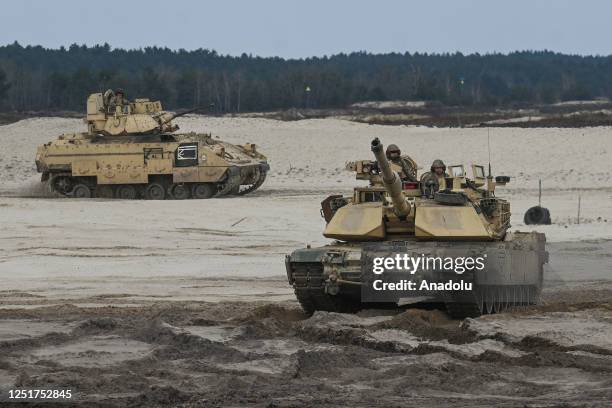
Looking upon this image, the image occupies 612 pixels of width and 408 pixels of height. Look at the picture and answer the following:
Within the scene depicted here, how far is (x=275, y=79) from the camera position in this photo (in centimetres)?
11038

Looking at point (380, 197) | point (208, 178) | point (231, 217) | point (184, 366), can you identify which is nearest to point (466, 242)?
point (380, 197)

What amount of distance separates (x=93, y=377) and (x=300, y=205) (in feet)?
63.9

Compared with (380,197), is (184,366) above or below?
below

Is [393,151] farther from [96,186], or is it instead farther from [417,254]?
[96,186]

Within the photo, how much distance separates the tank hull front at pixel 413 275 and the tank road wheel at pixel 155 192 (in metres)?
19.7

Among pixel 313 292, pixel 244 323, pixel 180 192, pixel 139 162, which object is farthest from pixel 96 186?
pixel 244 323

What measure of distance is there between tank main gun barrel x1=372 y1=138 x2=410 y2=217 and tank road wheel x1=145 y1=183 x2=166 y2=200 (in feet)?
64.4

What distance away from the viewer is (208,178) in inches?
1318

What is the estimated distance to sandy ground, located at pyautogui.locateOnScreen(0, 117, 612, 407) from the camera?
395 inches

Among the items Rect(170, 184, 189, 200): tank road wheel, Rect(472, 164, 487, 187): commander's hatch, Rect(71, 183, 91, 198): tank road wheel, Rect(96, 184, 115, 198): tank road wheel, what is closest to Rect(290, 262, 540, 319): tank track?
Rect(472, 164, 487, 187): commander's hatch

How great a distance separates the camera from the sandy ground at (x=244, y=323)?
10023mm

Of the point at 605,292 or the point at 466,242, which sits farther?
the point at 605,292

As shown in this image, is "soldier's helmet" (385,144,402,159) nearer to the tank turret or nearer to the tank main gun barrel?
the tank main gun barrel

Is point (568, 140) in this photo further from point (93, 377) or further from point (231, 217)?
point (93, 377)
